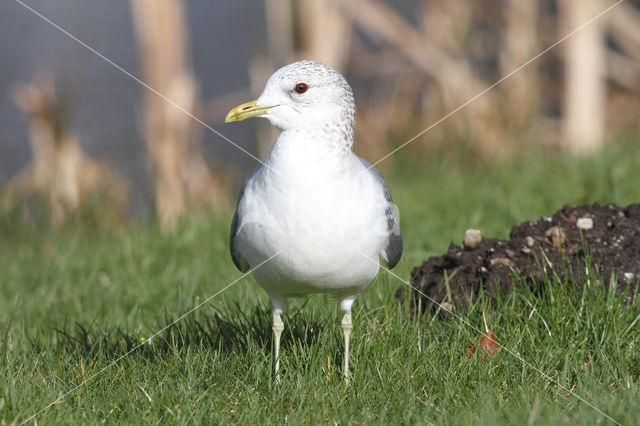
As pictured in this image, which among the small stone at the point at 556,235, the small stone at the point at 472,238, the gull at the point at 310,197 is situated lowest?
the small stone at the point at 472,238

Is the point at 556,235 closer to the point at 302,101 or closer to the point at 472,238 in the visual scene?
the point at 472,238

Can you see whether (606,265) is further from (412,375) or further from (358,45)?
(358,45)

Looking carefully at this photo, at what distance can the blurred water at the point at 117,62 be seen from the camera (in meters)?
9.86

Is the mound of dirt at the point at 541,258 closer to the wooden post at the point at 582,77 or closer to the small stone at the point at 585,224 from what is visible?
the small stone at the point at 585,224

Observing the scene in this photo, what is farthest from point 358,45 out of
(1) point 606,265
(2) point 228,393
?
(2) point 228,393

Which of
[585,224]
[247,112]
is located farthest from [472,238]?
[247,112]

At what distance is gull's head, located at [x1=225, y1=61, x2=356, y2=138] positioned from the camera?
3.05m

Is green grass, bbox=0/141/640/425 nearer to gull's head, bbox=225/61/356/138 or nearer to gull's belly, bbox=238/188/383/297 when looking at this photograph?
gull's belly, bbox=238/188/383/297

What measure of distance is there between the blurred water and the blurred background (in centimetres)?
9

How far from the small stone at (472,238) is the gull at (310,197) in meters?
1.08

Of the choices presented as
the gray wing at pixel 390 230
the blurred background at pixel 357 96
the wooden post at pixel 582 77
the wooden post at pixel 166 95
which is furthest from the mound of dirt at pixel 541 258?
the wooden post at pixel 582 77

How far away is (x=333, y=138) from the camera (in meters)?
3.05

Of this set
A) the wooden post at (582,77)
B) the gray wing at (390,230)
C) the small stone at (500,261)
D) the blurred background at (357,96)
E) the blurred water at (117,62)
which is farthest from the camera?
the blurred water at (117,62)

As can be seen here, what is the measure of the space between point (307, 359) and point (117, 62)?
9447 mm
